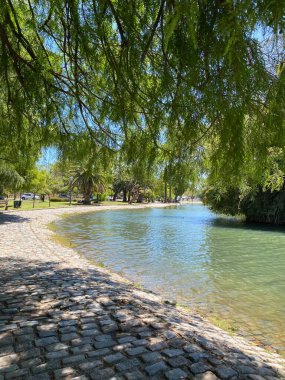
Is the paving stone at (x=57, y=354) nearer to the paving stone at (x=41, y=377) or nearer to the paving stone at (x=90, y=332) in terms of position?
the paving stone at (x=41, y=377)

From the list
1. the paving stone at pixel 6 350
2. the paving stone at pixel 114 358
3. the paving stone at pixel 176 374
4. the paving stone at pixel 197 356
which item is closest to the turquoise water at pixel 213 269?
the paving stone at pixel 197 356

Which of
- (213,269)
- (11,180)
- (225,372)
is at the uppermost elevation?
(11,180)

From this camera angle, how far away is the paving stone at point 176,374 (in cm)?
353

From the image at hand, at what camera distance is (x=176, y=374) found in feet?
11.8

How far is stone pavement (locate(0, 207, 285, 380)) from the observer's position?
11.8 ft

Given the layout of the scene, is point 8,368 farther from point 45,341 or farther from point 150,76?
point 150,76

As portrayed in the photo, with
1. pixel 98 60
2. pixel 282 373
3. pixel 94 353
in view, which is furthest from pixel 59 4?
pixel 282 373

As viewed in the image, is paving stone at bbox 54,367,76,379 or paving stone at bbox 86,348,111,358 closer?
paving stone at bbox 54,367,76,379

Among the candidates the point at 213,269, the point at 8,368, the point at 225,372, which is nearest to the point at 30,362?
the point at 8,368

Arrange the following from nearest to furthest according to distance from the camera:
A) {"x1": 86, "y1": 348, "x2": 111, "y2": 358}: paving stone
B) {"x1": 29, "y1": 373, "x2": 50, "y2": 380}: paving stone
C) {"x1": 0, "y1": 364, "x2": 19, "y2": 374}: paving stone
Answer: {"x1": 29, "y1": 373, "x2": 50, "y2": 380}: paving stone, {"x1": 0, "y1": 364, "x2": 19, "y2": 374}: paving stone, {"x1": 86, "y1": 348, "x2": 111, "y2": 358}: paving stone

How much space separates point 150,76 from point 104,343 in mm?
3136

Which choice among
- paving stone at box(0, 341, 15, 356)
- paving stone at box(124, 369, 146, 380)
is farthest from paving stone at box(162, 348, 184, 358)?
paving stone at box(0, 341, 15, 356)

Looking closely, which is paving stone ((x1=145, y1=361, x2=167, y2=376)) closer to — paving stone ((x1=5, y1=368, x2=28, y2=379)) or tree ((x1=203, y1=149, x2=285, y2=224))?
paving stone ((x1=5, y1=368, x2=28, y2=379))

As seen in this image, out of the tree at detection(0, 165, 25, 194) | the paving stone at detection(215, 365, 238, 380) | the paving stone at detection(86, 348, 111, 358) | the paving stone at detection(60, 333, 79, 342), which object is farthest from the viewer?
the tree at detection(0, 165, 25, 194)
